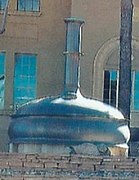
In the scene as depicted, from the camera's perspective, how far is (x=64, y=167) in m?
9.70

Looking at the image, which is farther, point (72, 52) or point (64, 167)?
point (72, 52)

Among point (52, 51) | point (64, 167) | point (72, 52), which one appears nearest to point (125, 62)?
point (52, 51)

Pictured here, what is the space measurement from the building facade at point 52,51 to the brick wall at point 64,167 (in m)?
16.8

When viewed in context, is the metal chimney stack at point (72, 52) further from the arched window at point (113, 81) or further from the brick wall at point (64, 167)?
the arched window at point (113, 81)

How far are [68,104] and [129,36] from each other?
893 cm

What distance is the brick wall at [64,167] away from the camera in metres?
9.57

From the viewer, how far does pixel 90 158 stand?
9.77m

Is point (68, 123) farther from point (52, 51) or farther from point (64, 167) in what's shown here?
point (52, 51)

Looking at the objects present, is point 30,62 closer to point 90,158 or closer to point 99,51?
point 99,51

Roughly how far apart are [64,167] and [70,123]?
10.6 ft

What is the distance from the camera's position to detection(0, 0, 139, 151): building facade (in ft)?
88.8

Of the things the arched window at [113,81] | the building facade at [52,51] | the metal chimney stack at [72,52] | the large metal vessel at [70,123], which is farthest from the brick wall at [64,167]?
the arched window at [113,81]

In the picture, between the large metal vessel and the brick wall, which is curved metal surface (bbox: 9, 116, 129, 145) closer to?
the large metal vessel

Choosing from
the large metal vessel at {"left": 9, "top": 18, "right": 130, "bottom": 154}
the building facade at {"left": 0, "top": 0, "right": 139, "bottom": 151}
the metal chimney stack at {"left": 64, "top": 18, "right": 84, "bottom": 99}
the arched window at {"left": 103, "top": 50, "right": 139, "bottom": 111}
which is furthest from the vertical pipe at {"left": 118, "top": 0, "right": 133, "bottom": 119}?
the large metal vessel at {"left": 9, "top": 18, "right": 130, "bottom": 154}
